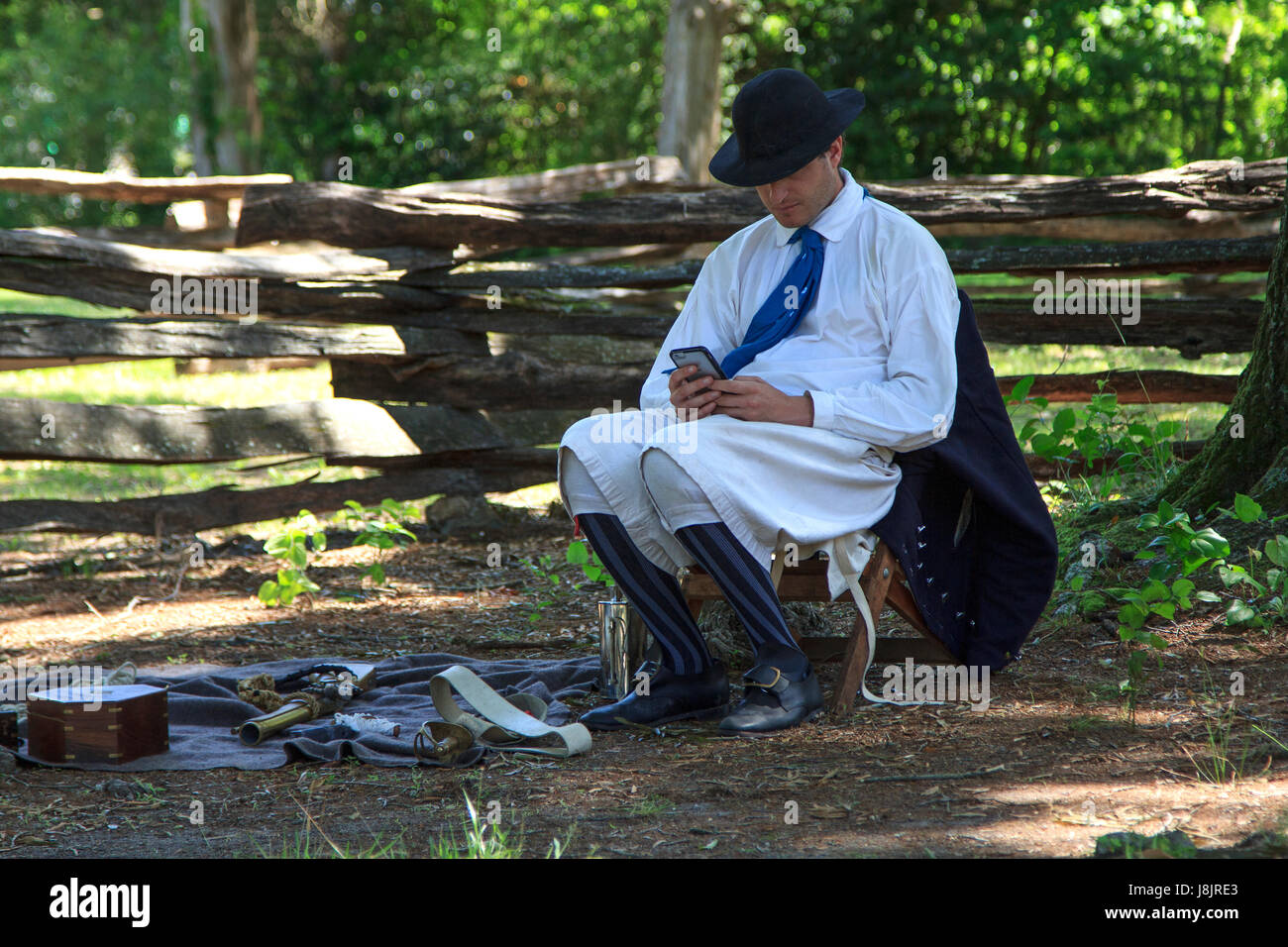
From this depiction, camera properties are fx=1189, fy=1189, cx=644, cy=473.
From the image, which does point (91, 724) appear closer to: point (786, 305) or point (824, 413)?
point (824, 413)

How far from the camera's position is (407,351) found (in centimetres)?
600

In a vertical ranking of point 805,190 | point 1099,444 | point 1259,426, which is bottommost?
point 1099,444

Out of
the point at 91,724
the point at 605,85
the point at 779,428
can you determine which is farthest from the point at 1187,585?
the point at 605,85

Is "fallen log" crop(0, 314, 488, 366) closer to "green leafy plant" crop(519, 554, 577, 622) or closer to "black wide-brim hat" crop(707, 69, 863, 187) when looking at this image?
"green leafy plant" crop(519, 554, 577, 622)

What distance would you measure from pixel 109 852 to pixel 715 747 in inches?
56.4

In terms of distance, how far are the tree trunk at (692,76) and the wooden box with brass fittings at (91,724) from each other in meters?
9.82

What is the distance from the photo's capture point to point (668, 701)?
3.29 m

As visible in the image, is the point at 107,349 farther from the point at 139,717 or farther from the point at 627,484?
the point at 627,484

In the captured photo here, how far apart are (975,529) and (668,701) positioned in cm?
104

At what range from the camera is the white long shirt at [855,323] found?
3160mm

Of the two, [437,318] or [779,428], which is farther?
[437,318]

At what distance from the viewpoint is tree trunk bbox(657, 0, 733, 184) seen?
12141 millimetres

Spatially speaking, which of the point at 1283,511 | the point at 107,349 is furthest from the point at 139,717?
the point at 1283,511

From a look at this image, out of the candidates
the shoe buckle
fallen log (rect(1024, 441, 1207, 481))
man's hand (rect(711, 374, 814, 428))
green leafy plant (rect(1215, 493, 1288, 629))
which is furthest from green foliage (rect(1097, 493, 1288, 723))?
fallen log (rect(1024, 441, 1207, 481))
